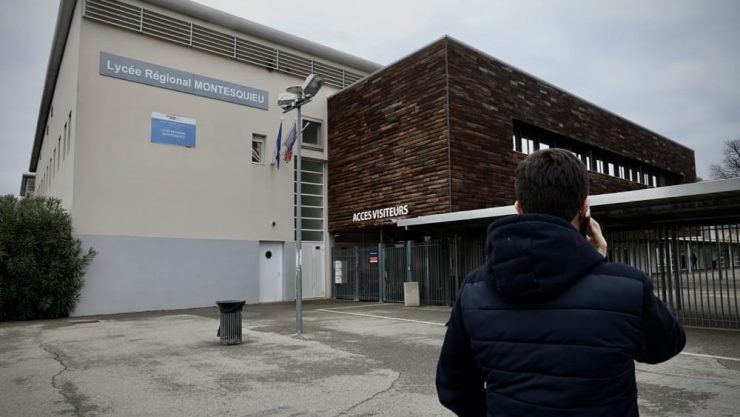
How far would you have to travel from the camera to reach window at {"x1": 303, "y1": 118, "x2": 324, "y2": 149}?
22.2m

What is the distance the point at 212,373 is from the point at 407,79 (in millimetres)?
13537

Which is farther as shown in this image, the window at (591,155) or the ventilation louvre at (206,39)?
the window at (591,155)

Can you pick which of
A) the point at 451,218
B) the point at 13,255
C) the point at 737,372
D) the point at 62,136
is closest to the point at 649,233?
the point at 451,218

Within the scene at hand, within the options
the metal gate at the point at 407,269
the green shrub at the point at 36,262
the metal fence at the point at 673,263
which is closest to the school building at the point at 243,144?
the green shrub at the point at 36,262

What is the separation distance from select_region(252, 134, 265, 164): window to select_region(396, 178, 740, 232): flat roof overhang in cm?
775

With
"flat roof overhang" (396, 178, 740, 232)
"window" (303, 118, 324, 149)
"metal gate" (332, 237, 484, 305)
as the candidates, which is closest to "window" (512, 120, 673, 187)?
"flat roof overhang" (396, 178, 740, 232)

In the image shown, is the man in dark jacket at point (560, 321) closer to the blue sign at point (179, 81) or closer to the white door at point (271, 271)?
the blue sign at point (179, 81)

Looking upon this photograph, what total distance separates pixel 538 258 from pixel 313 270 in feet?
66.8

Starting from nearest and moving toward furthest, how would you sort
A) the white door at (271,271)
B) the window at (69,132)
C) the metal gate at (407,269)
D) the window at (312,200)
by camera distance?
the metal gate at (407,269) → the window at (69,132) → the white door at (271,271) → the window at (312,200)

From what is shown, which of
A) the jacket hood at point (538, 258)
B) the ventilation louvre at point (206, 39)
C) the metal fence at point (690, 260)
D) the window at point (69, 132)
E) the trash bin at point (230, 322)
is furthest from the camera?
the window at point (69, 132)

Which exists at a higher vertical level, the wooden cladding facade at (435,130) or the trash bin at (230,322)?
the wooden cladding facade at (435,130)

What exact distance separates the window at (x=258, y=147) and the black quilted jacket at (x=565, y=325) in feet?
64.3

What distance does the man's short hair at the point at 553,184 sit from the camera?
1736 millimetres

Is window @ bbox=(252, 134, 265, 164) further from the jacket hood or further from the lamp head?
the jacket hood
